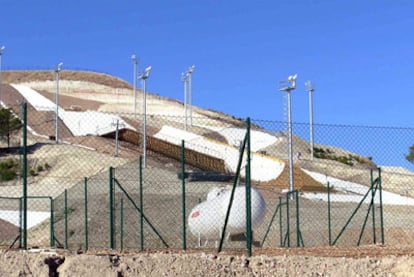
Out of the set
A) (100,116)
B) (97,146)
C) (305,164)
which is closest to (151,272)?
(305,164)

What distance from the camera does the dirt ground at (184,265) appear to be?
28.2ft

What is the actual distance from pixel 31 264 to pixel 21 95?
322 feet

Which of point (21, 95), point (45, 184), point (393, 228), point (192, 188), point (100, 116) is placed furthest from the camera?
point (21, 95)

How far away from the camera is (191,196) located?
80.0 feet

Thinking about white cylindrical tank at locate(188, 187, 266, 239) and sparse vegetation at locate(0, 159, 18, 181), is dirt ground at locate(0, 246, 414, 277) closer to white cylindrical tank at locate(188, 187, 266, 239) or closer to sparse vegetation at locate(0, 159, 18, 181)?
white cylindrical tank at locate(188, 187, 266, 239)

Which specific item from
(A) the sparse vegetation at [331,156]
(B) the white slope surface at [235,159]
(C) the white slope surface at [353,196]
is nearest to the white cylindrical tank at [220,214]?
(C) the white slope surface at [353,196]

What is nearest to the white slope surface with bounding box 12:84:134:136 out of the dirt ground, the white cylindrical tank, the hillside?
the hillside

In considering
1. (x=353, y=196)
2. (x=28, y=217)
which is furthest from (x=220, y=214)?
(x=353, y=196)

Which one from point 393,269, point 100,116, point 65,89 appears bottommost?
point 393,269

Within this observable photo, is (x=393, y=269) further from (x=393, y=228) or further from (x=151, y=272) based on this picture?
(x=393, y=228)

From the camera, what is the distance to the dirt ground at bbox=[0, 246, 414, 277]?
8609 millimetres

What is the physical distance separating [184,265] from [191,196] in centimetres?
1518

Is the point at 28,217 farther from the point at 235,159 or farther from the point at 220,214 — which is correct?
the point at 235,159

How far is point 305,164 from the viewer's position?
155 ft
